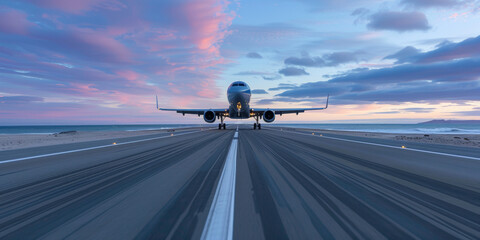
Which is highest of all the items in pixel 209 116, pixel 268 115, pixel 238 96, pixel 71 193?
pixel 238 96

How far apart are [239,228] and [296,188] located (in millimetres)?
1772

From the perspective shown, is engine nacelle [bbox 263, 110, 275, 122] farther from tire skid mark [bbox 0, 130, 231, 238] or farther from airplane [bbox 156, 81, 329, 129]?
tire skid mark [bbox 0, 130, 231, 238]

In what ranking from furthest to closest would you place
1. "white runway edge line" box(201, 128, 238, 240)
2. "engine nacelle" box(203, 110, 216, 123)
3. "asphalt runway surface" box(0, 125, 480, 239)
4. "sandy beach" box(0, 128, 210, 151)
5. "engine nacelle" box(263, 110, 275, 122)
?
"engine nacelle" box(263, 110, 275, 122) < "engine nacelle" box(203, 110, 216, 123) < "sandy beach" box(0, 128, 210, 151) < "asphalt runway surface" box(0, 125, 480, 239) < "white runway edge line" box(201, 128, 238, 240)

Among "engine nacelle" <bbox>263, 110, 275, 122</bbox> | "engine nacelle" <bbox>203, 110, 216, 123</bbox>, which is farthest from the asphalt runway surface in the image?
"engine nacelle" <bbox>263, 110, 275, 122</bbox>

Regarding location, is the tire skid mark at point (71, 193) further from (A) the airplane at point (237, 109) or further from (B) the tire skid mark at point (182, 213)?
(A) the airplane at point (237, 109)

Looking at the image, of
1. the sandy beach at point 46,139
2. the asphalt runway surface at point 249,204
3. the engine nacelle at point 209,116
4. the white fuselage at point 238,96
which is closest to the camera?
the asphalt runway surface at point 249,204

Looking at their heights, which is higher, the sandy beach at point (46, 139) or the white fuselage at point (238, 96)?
the white fuselage at point (238, 96)

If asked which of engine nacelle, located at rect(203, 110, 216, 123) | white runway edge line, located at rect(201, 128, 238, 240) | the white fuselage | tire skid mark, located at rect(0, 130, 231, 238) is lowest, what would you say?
tire skid mark, located at rect(0, 130, 231, 238)

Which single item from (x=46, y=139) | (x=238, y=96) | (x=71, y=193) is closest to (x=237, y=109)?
(x=238, y=96)

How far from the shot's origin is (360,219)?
8.27ft

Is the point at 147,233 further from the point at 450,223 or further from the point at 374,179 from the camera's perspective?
A: the point at 374,179

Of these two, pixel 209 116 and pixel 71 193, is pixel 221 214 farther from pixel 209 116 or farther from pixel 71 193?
pixel 209 116

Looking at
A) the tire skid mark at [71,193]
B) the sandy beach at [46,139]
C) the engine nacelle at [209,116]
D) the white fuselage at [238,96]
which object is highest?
the white fuselage at [238,96]

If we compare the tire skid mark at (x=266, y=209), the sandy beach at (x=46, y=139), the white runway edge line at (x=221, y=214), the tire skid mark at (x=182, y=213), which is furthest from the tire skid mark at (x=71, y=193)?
the sandy beach at (x=46, y=139)
